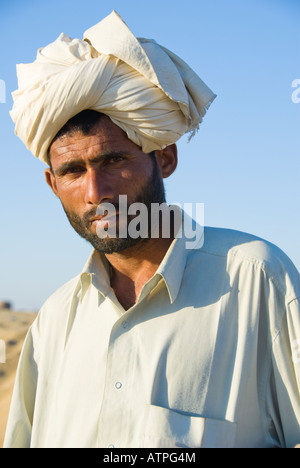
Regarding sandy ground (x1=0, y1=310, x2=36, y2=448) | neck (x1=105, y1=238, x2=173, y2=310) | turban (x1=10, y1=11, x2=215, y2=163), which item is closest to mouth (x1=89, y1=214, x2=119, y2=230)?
neck (x1=105, y1=238, x2=173, y2=310)

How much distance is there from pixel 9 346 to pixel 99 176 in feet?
46.4

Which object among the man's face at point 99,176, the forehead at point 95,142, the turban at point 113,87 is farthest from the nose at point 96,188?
the turban at point 113,87

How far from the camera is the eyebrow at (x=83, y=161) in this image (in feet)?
9.28

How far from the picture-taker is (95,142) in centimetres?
285

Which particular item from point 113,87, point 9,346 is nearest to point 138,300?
point 113,87

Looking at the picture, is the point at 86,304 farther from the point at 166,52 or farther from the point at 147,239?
the point at 166,52

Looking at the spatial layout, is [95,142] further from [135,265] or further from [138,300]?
[138,300]

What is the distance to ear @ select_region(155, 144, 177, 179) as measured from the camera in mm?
3193

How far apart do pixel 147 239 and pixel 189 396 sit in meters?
0.81

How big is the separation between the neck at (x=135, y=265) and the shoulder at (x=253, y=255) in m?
0.24

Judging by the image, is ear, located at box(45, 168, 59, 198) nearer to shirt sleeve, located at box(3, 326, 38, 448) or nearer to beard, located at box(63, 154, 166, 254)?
beard, located at box(63, 154, 166, 254)

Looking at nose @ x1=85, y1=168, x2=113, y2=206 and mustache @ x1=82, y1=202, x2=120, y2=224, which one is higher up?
nose @ x1=85, y1=168, x2=113, y2=206

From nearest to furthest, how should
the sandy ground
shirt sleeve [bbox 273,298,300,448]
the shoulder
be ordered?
1. shirt sleeve [bbox 273,298,300,448]
2. the shoulder
3. the sandy ground
